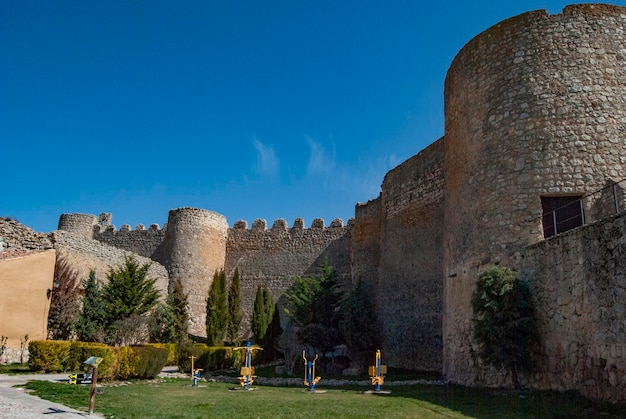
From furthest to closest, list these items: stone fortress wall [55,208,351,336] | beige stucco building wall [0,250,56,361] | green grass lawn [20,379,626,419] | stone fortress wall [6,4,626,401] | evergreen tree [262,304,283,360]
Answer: stone fortress wall [55,208,351,336], evergreen tree [262,304,283,360], beige stucco building wall [0,250,56,361], stone fortress wall [6,4,626,401], green grass lawn [20,379,626,419]

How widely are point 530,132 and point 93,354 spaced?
1171 centimetres

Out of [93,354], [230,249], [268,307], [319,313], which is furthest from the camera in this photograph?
[230,249]

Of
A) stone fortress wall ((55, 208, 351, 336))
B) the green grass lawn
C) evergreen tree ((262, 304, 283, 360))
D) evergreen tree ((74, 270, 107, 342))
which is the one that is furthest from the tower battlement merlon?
the green grass lawn

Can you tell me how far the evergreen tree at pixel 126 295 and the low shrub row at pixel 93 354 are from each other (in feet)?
19.9

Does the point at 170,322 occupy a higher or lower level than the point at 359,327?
higher

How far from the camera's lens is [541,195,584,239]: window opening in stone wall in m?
11.2

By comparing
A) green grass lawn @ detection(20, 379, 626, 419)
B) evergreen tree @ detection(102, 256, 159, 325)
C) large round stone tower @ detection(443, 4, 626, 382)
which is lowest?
green grass lawn @ detection(20, 379, 626, 419)

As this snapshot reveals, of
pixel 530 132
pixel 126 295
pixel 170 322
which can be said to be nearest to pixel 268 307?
pixel 170 322

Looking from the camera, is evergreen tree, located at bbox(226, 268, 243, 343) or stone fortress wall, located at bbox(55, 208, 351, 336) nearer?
evergreen tree, located at bbox(226, 268, 243, 343)

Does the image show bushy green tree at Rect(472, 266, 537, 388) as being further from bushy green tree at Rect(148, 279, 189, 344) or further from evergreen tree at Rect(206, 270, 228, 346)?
evergreen tree at Rect(206, 270, 228, 346)

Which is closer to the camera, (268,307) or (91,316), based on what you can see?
(91,316)

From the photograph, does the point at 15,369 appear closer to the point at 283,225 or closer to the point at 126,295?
the point at 126,295

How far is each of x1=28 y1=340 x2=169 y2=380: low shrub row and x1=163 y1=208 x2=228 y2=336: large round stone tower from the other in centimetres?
1610

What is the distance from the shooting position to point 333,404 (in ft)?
32.8
